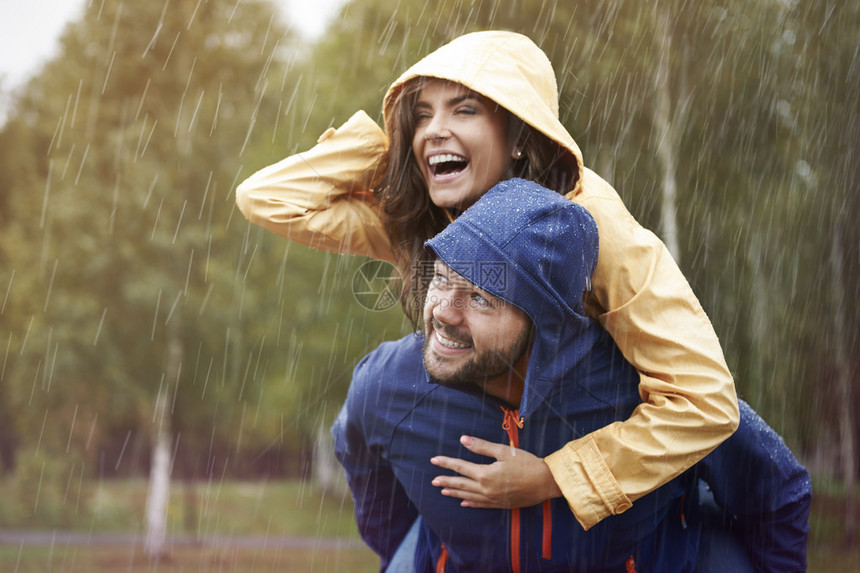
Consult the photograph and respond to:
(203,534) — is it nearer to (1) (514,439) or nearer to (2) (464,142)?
(1) (514,439)

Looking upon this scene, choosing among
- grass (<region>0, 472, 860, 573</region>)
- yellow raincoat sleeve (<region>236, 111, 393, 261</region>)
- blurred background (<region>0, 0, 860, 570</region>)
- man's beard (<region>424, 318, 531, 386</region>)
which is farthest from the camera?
grass (<region>0, 472, 860, 573</region>)

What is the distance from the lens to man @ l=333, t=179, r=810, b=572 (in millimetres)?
1924

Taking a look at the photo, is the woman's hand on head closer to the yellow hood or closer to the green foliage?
the yellow hood

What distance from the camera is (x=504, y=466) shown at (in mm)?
2184

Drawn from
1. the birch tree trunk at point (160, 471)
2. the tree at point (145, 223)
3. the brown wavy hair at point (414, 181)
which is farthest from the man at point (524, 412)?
the birch tree trunk at point (160, 471)

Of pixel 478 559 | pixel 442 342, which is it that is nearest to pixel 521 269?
pixel 442 342

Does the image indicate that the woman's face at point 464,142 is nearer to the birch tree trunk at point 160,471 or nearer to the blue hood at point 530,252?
the blue hood at point 530,252

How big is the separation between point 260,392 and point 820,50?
1197 centimetres

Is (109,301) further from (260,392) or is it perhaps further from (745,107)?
(745,107)

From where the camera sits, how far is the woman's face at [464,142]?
2447 mm

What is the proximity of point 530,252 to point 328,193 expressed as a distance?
113cm

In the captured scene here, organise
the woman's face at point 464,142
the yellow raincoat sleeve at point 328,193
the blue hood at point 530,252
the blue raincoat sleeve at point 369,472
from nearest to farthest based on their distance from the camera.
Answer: the blue hood at point 530,252
the woman's face at point 464,142
the blue raincoat sleeve at point 369,472
the yellow raincoat sleeve at point 328,193

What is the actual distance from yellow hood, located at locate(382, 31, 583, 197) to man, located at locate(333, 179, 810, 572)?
418 millimetres

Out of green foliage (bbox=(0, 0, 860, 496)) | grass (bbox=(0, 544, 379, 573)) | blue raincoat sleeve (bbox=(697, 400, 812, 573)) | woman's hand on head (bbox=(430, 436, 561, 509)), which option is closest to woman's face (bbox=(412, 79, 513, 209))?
woman's hand on head (bbox=(430, 436, 561, 509))
